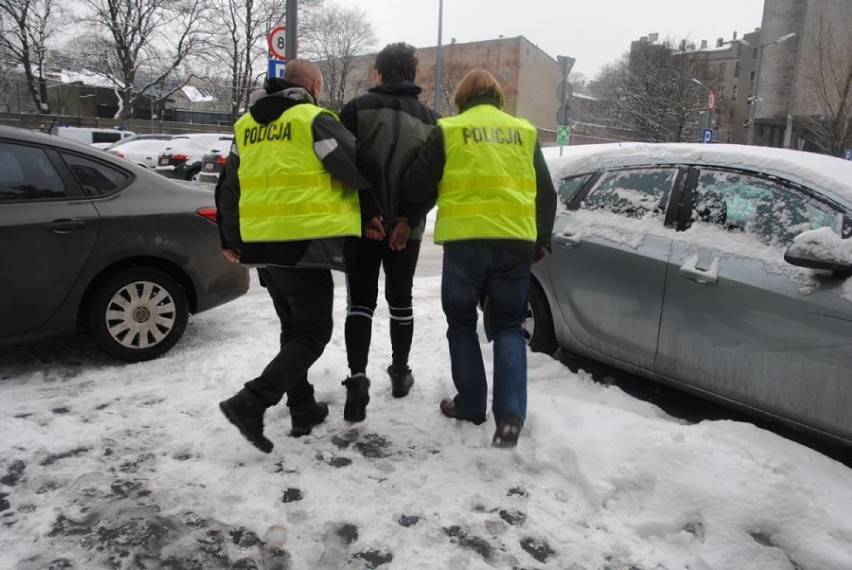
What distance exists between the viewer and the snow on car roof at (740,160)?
314 centimetres

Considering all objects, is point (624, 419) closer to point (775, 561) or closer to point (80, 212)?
point (775, 561)

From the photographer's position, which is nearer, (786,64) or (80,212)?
(80,212)

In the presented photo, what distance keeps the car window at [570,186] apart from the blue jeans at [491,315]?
5.13 ft

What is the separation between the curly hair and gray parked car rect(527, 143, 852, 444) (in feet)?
5.27

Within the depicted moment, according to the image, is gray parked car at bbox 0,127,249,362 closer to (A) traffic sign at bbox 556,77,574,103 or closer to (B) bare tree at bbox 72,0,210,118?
(A) traffic sign at bbox 556,77,574,103

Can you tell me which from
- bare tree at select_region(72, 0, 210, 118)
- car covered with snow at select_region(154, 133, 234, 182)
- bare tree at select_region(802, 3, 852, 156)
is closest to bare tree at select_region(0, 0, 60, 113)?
bare tree at select_region(72, 0, 210, 118)

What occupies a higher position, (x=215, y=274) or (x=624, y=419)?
(x=215, y=274)

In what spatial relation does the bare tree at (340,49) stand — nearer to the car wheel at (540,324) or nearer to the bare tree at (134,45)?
the bare tree at (134,45)

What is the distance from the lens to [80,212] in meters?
3.87

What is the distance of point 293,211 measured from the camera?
2740 mm

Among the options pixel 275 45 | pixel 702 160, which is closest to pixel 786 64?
pixel 275 45

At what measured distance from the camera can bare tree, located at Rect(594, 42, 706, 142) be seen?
41.2m

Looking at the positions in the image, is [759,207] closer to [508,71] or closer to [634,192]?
[634,192]

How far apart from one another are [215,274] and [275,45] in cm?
702
